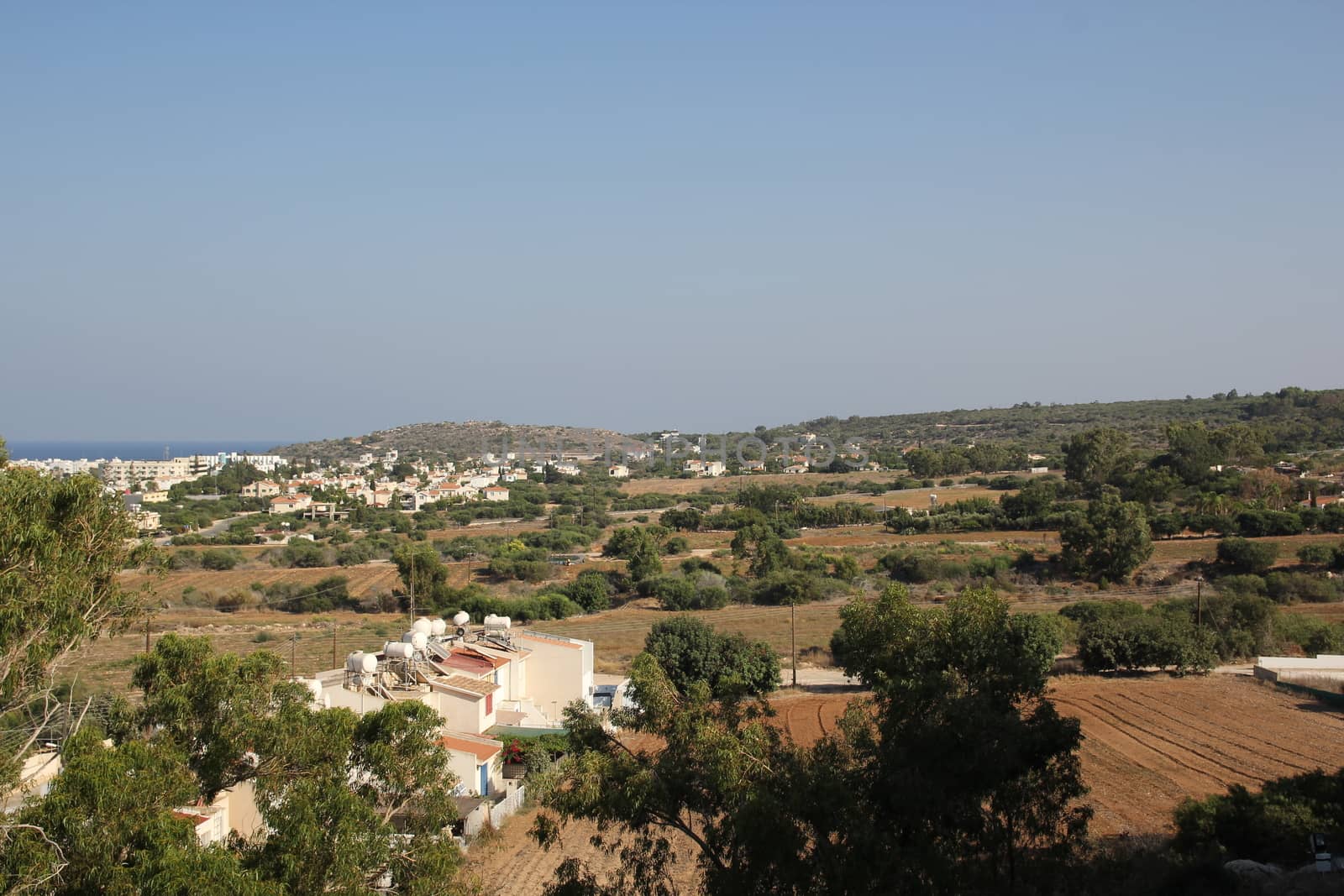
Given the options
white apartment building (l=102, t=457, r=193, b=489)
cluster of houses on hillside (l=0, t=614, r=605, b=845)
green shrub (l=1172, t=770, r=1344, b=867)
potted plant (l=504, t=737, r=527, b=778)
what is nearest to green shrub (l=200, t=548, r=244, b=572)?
cluster of houses on hillside (l=0, t=614, r=605, b=845)

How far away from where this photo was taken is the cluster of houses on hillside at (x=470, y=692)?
11.8 m

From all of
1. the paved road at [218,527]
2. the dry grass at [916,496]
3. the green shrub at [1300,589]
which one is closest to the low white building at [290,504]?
the paved road at [218,527]

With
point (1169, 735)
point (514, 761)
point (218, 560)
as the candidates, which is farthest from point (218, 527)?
point (1169, 735)

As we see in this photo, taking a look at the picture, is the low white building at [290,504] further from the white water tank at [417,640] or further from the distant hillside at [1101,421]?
the distant hillside at [1101,421]

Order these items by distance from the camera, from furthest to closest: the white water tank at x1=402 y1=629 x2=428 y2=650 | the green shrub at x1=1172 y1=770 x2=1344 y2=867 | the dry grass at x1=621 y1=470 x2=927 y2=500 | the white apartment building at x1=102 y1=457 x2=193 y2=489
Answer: the white apartment building at x1=102 y1=457 x2=193 y2=489 < the dry grass at x1=621 y1=470 x2=927 y2=500 < the white water tank at x1=402 y1=629 x2=428 y2=650 < the green shrub at x1=1172 y1=770 x2=1344 y2=867

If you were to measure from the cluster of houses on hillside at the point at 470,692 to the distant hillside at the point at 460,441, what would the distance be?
104258 millimetres

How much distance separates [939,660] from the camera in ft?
25.0

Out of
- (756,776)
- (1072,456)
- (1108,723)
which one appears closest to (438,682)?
(756,776)

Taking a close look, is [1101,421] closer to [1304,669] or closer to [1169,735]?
[1304,669]

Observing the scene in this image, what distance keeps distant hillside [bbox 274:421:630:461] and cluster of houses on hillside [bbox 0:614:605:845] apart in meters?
104

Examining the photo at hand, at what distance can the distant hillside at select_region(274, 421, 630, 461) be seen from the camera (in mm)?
→ 127125

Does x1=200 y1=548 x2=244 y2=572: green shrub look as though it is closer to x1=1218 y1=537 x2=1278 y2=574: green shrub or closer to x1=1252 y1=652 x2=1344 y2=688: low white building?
x1=1252 y1=652 x2=1344 y2=688: low white building

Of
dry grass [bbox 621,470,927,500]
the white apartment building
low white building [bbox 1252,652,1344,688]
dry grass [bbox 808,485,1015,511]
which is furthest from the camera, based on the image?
the white apartment building

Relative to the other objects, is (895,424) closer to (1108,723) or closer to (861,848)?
(1108,723)
